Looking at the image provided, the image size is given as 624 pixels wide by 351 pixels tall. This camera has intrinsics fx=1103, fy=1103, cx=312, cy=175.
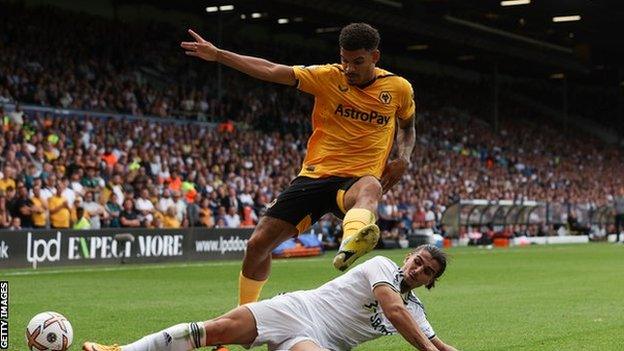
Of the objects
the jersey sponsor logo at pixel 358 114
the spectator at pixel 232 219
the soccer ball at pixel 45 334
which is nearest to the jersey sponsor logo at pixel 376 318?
the soccer ball at pixel 45 334

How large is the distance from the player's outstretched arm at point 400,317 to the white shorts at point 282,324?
0.58 m

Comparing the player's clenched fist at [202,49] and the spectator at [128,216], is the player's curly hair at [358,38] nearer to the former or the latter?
the player's clenched fist at [202,49]

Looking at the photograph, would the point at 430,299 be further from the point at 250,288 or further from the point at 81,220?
the point at 81,220

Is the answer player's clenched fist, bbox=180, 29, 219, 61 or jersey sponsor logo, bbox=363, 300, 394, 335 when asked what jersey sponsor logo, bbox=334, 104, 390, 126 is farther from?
jersey sponsor logo, bbox=363, 300, 394, 335

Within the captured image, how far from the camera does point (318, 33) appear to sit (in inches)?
1966

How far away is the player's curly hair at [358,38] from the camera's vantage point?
8.84 m

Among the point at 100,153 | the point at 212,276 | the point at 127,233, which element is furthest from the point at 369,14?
the point at 212,276

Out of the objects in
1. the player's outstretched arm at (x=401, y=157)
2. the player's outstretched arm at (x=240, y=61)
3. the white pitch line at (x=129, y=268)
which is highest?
the player's outstretched arm at (x=240, y=61)

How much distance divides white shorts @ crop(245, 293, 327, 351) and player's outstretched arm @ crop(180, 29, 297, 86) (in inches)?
81.7

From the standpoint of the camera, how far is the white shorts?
7457mm

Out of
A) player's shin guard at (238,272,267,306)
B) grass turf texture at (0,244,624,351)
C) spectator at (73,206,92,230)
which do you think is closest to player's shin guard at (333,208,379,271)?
player's shin guard at (238,272,267,306)

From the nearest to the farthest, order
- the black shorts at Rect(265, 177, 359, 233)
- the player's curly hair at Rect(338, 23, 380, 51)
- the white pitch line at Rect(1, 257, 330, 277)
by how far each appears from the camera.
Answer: the player's curly hair at Rect(338, 23, 380, 51) → the black shorts at Rect(265, 177, 359, 233) → the white pitch line at Rect(1, 257, 330, 277)

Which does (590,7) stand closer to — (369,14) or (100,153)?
(369,14)

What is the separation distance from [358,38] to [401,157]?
1.34 m
